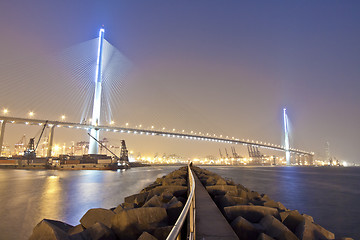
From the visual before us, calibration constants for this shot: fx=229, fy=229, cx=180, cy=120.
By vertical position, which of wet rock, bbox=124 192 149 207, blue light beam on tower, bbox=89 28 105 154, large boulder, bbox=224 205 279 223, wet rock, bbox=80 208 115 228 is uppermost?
blue light beam on tower, bbox=89 28 105 154

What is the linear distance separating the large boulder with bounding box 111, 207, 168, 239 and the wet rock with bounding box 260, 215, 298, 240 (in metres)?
1.66

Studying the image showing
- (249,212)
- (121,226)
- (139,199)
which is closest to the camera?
(121,226)

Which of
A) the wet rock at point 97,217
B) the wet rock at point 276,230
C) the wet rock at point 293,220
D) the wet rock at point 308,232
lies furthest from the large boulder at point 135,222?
the wet rock at point 293,220

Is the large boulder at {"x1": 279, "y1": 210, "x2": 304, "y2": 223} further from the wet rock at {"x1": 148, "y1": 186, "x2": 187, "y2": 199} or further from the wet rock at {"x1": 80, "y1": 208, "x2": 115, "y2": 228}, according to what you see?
the wet rock at {"x1": 148, "y1": 186, "x2": 187, "y2": 199}

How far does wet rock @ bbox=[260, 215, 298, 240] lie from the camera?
10.7 feet

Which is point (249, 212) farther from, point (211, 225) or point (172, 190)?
point (172, 190)

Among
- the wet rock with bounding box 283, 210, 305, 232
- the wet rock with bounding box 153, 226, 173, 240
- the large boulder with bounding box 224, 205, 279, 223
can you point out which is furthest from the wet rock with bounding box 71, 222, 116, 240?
the wet rock with bounding box 283, 210, 305, 232

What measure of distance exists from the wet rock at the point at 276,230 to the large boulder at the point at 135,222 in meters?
1.66

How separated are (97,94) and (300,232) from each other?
170 feet

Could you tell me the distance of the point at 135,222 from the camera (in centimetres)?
368

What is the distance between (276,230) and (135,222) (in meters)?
2.21

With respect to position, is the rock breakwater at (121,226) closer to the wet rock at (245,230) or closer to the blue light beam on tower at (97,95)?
the wet rock at (245,230)

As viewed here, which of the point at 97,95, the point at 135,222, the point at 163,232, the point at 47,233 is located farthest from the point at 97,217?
the point at 97,95

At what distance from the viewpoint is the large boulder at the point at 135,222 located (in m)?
3.60
